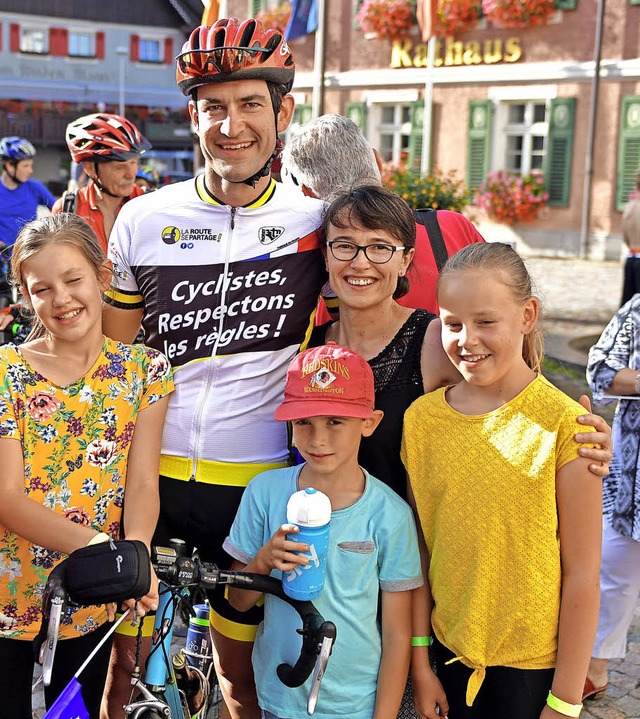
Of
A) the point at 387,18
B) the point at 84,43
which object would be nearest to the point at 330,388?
the point at 387,18

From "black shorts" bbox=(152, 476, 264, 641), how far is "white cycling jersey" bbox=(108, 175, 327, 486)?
0.04 meters

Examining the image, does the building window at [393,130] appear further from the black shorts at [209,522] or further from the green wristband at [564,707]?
the green wristband at [564,707]

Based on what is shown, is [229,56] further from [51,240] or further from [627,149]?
[627,149]

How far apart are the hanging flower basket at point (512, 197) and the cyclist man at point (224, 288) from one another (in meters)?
17.7

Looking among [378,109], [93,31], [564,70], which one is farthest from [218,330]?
[93,31]

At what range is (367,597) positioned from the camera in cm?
231

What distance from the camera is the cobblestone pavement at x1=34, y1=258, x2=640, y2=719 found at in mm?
3760

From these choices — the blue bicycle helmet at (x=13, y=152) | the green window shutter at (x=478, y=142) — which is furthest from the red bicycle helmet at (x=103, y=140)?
the green window shutter at (x=478, y=142)

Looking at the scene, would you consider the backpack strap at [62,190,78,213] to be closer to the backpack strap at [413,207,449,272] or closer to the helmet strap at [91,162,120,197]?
the helmet strap at [91,162,120,197]

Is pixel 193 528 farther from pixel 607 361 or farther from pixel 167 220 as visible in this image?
pixel 607 361

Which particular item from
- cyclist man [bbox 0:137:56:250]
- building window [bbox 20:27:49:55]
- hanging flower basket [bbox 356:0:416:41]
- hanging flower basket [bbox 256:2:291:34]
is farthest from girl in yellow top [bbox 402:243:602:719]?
building window [bbox 20:27:49:55]

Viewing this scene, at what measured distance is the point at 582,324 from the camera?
38.5 ft

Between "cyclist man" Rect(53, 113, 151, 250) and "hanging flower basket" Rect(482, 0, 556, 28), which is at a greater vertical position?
"hanging flower basket" Rect(482, 0, 556, 28)

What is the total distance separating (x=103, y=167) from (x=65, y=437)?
11.0 ft
